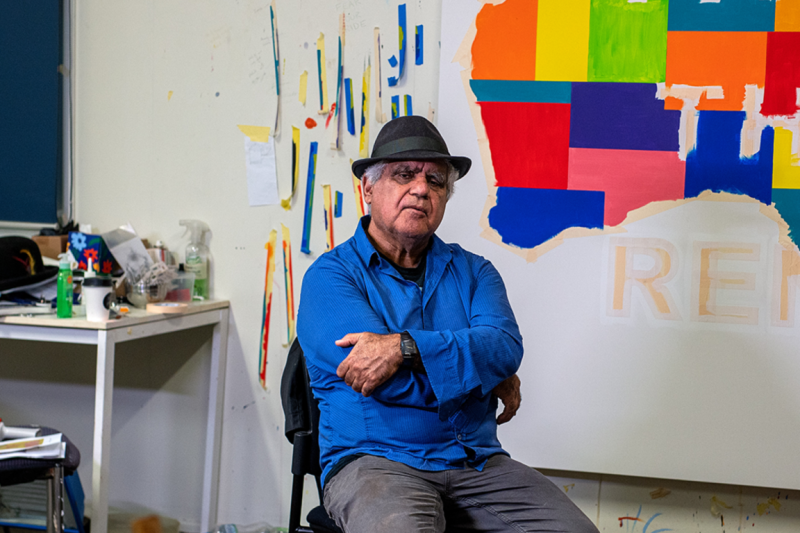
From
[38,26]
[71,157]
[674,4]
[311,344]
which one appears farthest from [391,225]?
[38,26]

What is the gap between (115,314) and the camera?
1758 mm

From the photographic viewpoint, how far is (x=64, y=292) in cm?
178

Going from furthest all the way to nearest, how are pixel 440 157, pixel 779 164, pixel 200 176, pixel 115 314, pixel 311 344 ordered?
pixel 200 176 < pixel 779 164 < pixel 115 314 < pixel 440 157 < pixel 311 344

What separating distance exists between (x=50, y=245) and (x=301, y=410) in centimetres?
123

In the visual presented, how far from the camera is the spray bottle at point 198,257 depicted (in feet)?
7.27

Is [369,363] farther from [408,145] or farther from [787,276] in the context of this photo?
[787,276]

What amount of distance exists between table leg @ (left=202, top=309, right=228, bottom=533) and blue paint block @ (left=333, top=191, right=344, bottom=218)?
532 millimetres

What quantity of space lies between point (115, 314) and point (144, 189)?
0.74m

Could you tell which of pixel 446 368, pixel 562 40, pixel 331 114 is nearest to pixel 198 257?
pixel 331 114

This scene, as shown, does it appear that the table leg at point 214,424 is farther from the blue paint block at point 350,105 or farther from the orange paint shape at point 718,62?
the orange paint shape at point 718,62

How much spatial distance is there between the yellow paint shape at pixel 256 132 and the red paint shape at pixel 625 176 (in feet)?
3.46

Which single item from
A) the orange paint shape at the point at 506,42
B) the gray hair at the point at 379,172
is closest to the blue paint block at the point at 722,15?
the orange paint shape at the point at 506,42

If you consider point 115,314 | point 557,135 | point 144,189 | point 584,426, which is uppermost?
point 557,135

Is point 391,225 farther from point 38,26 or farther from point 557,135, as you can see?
point 38,26
